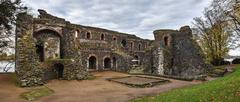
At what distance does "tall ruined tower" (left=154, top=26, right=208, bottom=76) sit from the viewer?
3195cm

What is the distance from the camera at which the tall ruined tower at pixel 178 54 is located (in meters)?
32.0

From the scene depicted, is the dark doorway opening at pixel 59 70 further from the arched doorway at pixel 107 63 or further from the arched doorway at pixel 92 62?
the arched doorway at pixel 107 63

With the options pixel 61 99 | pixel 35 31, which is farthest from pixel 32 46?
pixel 61 99

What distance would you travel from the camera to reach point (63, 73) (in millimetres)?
23953

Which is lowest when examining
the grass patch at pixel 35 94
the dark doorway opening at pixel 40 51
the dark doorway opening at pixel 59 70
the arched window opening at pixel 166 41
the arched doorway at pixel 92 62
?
the grass patch at pixel 35 94

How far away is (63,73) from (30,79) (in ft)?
13.0

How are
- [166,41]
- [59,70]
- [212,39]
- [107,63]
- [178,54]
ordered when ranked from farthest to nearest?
[212,39], [166,41], [107,63], [178,54], [59,70]

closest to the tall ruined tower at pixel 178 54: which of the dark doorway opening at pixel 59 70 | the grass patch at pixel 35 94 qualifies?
the dark doorway opening at pixel 59 70

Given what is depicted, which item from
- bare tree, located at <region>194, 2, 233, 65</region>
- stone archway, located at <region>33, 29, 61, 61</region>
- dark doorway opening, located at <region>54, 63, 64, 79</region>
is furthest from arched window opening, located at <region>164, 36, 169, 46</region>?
dark doorway opening, located at <region>54, 63, 64, 79</region>

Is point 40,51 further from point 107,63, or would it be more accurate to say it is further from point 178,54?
point 178,54

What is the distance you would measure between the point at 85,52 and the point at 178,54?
12979 millimetres

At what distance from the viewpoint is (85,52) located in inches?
1264

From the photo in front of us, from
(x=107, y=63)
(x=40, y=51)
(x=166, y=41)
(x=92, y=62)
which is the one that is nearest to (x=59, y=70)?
(x=40, y=51)

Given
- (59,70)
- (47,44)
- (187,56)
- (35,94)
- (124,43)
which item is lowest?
(35,94)
